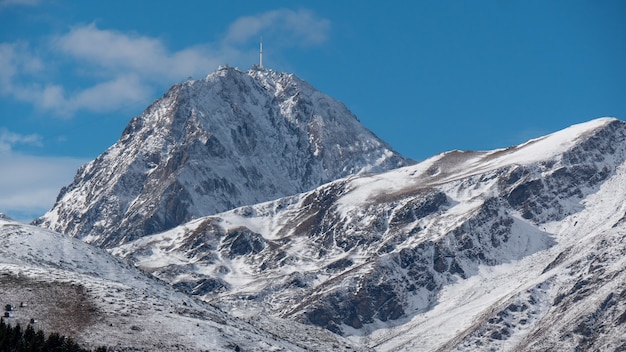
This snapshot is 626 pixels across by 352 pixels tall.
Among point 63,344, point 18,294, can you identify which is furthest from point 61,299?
point 63,344

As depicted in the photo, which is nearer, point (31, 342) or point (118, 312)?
point (31, 342)

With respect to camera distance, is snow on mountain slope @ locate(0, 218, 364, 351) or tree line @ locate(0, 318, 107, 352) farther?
snow on mountain slope @ locate(0, 218, 364, 351)

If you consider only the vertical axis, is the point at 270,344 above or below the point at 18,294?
below

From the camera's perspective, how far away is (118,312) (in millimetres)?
153625

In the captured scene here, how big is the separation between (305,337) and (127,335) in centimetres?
4827

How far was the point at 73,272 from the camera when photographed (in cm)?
18038

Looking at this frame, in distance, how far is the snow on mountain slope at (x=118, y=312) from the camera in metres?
146

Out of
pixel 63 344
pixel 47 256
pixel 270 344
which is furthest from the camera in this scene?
pixel 47 256

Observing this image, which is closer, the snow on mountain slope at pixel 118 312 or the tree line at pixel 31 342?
the tree line at pixel 31 342

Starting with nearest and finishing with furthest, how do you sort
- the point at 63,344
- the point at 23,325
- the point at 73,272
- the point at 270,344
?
the point at 63,344 < the point at 23,325 < the point at 270,344 < the point at 73,272

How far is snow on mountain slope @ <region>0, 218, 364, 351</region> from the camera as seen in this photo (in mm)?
145875

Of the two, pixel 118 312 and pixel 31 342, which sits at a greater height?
pixel 118 312

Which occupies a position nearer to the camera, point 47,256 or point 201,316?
point 201,316

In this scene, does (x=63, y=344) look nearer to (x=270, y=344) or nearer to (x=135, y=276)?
(x=270, y=344)
